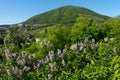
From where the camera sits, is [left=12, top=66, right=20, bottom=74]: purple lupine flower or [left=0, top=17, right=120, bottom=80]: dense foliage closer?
[left=0, top=17, right=120, bottom=80]: dense foliage

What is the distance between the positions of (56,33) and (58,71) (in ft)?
34.5

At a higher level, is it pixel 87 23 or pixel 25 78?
pixel 87 23

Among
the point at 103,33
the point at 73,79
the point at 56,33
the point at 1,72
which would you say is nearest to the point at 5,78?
the point at 1,72

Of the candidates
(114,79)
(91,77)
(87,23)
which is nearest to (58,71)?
(91,77)

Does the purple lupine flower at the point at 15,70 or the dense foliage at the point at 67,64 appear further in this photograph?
the purple lupine flower at the point at 15,70

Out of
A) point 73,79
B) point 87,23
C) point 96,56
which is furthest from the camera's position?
point 87,23

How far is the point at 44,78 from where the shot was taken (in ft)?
40.5

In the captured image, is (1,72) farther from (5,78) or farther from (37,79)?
(37,79)

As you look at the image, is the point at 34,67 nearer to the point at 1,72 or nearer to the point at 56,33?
the point at 1,72

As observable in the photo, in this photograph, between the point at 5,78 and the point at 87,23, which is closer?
the point at 5,78

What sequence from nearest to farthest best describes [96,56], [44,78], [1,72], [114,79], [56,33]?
[114,79] → [44,78] → [1,72] → [96,56] → [56,33]

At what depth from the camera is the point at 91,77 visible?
37.3 ft

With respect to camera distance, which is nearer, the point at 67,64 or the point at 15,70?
the point at 15,70

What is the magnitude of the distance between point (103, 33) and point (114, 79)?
13.5 meters
